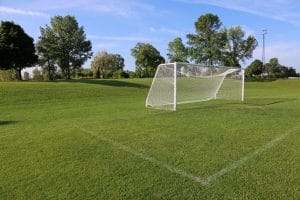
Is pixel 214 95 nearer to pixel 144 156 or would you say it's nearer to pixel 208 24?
pixel 144 156

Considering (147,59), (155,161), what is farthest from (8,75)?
(155,161)

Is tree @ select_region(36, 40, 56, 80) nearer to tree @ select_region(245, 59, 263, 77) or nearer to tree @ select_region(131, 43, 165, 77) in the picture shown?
tree @ select_region(131, 43, 165, 77)

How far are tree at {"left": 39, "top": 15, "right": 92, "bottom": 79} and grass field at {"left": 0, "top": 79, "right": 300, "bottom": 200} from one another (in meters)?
41.9

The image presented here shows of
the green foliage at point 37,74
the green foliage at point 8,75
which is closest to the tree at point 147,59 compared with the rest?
the green foliage at point 37,74

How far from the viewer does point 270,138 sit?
6934 mm

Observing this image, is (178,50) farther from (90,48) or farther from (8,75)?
(8,75)

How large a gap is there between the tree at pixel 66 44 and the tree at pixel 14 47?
16.1 metres

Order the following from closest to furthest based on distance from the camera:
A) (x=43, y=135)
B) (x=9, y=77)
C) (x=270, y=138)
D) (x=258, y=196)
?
(x=258, y=196) → (x=270, y=138) → (x=43, y=135) → (x=9, y=77)

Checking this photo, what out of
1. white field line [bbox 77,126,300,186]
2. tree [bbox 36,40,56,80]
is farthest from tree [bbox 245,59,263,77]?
white field line [bbox 77,126,300,186]

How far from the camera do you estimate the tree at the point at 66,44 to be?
49.5 m

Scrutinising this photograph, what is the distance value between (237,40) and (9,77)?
3684 cm

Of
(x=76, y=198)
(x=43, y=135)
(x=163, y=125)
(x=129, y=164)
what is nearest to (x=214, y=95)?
(x=163, y=125)

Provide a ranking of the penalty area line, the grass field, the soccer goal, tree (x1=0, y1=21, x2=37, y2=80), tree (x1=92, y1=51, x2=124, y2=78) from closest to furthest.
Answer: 1. the grass field
2. the penalty area line
3. the soccer goal
4. tree (x1=0, y1=21, x2=37, y2=80)
5. tree (x1=92, y1=51, x2=124, y2=78)

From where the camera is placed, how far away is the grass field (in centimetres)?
402
